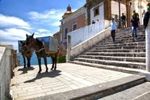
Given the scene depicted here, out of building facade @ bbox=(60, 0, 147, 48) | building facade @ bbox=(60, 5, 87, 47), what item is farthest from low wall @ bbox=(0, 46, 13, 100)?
building facade @ bbox=(60, 5, 87, 47)

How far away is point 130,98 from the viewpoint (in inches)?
224

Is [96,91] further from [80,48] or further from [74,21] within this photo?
[74,21]

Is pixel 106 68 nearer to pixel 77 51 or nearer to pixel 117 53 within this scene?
pixel 117 53

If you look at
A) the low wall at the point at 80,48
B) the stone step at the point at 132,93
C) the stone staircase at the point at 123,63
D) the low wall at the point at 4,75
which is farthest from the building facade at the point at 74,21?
the low wall at the point at 4,75

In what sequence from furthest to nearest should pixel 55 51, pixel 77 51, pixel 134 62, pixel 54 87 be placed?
1. pixel 77 51
2. pixel 55 51
3. pixel 134 62
4. pixel 54 87

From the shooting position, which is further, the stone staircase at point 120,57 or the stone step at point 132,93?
the stone staircase at point 120,57

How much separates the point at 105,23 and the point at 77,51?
593 cm

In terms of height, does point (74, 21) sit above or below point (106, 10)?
below

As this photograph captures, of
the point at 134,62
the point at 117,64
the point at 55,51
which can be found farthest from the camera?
the point at 55,51

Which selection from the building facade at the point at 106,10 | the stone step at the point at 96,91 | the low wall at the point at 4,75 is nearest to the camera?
the low wall at the point at 4,75

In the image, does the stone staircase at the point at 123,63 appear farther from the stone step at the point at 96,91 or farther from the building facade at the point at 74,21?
the building facade at the point at 74,21

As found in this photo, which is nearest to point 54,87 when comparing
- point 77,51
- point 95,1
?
point 77,51

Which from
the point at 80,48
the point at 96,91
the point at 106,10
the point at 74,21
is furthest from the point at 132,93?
the point at 74,21

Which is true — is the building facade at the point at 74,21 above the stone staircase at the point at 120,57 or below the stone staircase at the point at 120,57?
above
